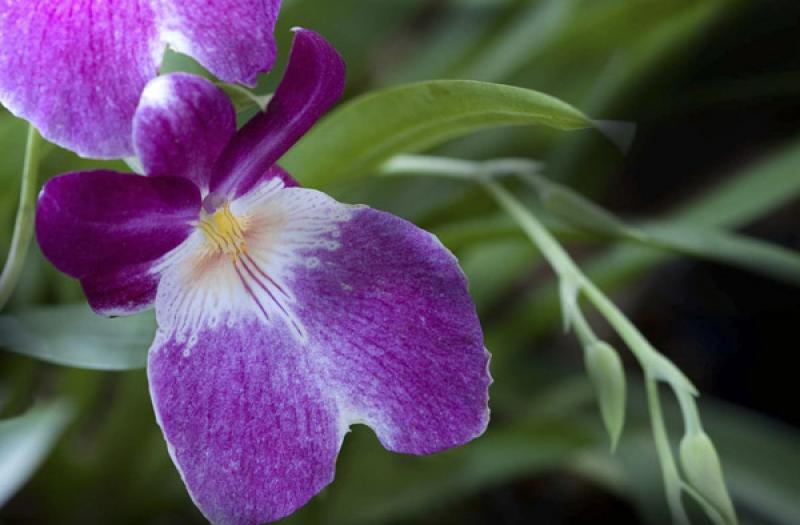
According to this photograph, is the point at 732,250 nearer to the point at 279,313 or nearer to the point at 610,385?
the point at 610,385

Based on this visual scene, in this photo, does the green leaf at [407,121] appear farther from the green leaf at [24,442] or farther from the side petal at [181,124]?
the green leaf at [24,442]

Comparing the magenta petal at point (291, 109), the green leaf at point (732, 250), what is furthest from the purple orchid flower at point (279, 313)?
the green leaf at point (732, 250)

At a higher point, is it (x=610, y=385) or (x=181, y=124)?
(x=181, y=124)

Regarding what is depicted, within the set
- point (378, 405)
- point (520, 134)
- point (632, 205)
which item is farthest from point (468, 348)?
point (632, 205)

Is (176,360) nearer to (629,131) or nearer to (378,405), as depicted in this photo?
(378,405)

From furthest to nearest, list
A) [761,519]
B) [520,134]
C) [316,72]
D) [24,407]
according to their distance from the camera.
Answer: [520,134] → [761,519] → [24,407] → [316,72]

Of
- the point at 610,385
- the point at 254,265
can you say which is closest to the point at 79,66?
the point at 254,265
